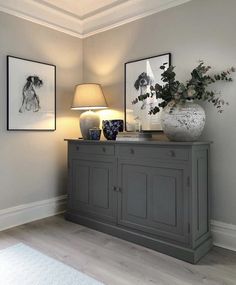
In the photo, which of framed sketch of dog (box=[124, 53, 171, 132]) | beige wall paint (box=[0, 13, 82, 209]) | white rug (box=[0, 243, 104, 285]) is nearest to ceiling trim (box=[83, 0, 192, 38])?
beige wall paint (box=[0, 13, 82, 209])

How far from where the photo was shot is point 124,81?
298cm

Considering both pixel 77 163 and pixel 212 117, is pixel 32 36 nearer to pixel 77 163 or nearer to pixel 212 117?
pixel 77 163

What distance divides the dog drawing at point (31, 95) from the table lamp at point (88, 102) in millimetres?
439

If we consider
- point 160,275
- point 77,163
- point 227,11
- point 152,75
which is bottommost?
point 160,275

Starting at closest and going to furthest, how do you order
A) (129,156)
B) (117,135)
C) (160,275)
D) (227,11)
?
(160,275) → (227,11) → (129,156) → (117,135)

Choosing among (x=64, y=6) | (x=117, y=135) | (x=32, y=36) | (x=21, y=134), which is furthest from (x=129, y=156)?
(x=64, y=6)

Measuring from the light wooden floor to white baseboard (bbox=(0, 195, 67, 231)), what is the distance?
113mm

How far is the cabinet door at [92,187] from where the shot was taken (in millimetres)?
2576

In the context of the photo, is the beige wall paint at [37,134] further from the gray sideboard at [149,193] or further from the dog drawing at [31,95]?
the gray sideboard at [149,193]

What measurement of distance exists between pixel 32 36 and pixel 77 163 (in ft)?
5.07

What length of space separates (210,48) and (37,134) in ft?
6.75

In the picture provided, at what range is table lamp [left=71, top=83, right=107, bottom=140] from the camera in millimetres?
2889

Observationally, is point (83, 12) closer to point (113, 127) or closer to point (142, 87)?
point (142, 87)

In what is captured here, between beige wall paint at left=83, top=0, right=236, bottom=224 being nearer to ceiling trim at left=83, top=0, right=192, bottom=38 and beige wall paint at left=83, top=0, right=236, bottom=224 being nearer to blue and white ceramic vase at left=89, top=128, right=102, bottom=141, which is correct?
ceiling trim at left=83, top=0, right=192, bottom=38
